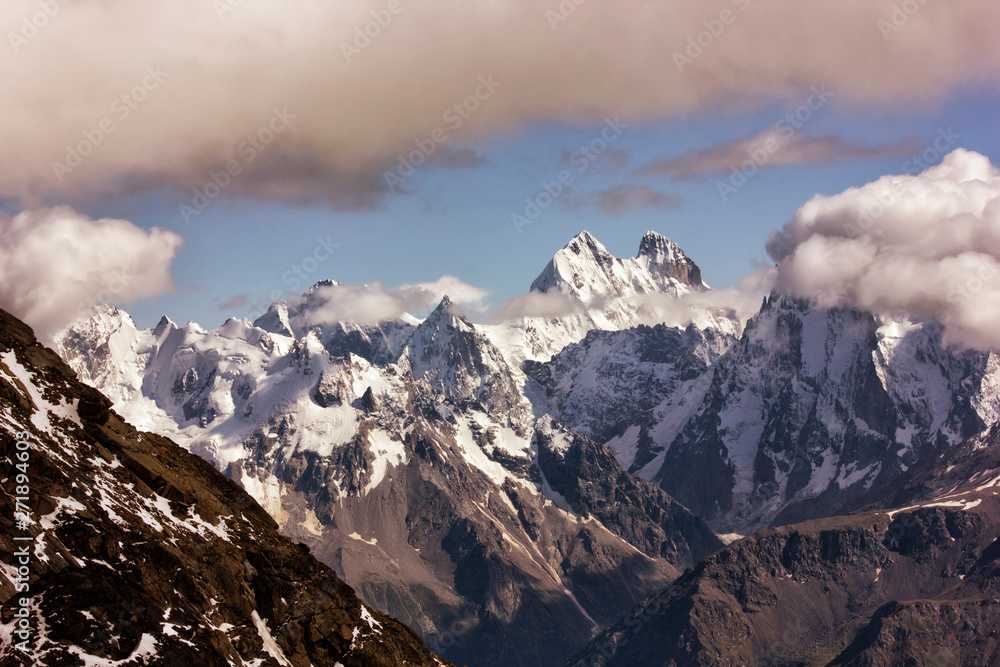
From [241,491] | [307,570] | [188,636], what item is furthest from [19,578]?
[241,491]

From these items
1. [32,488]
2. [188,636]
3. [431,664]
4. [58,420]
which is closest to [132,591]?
[188,636]

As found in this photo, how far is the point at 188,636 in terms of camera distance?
365 feet

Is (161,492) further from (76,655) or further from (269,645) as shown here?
(76,655)

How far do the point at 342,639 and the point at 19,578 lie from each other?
1822 inches

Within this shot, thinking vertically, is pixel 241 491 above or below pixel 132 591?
above

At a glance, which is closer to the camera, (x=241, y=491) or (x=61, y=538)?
(x=61, y=538)

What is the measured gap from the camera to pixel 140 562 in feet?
378

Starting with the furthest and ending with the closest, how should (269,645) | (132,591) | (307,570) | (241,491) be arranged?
1. (241,491)
2. (307,570)
3. (269,645)
4. (132,591)

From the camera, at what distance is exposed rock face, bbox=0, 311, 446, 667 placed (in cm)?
10138

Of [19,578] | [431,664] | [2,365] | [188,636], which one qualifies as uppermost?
[2,365]

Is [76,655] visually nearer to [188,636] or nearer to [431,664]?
[188,636]

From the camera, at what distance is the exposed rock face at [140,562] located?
101375 millimetres

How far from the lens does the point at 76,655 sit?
97500 mm

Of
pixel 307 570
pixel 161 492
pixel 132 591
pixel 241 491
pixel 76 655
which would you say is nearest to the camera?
pixel 76 655
